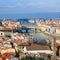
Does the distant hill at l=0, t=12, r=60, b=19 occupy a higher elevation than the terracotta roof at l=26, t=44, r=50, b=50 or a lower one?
higher

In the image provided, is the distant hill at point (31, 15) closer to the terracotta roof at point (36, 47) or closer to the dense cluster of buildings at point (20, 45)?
the dense cluster of buildings at point (20, 45)

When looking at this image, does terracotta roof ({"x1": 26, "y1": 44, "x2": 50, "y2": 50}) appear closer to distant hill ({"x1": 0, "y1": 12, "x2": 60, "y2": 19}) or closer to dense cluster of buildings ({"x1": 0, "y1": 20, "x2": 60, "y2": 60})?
dense cluster of buildings ({"x1": 0, "y1": 20, "x2": 60, "y2": 60})

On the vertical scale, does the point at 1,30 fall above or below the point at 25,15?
below

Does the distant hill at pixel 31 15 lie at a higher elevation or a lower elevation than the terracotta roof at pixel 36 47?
higher

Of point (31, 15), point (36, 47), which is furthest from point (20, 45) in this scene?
point (31, 15)

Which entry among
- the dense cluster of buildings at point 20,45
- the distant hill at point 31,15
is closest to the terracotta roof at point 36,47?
the dense cluster of buildings at point 20,45

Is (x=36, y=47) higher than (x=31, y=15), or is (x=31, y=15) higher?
(x=31, y=15)

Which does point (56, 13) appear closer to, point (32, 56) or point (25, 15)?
point (25, 15)

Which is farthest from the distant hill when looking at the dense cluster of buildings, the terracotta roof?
the terracotta roof

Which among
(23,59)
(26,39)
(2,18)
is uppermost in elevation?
(2,18)

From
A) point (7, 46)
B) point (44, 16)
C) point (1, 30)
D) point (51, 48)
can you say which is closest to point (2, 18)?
point (1, 30)

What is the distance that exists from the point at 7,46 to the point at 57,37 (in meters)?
0.68

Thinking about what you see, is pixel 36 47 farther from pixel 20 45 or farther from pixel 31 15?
pixel 31 15

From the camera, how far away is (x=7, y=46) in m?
2.90
